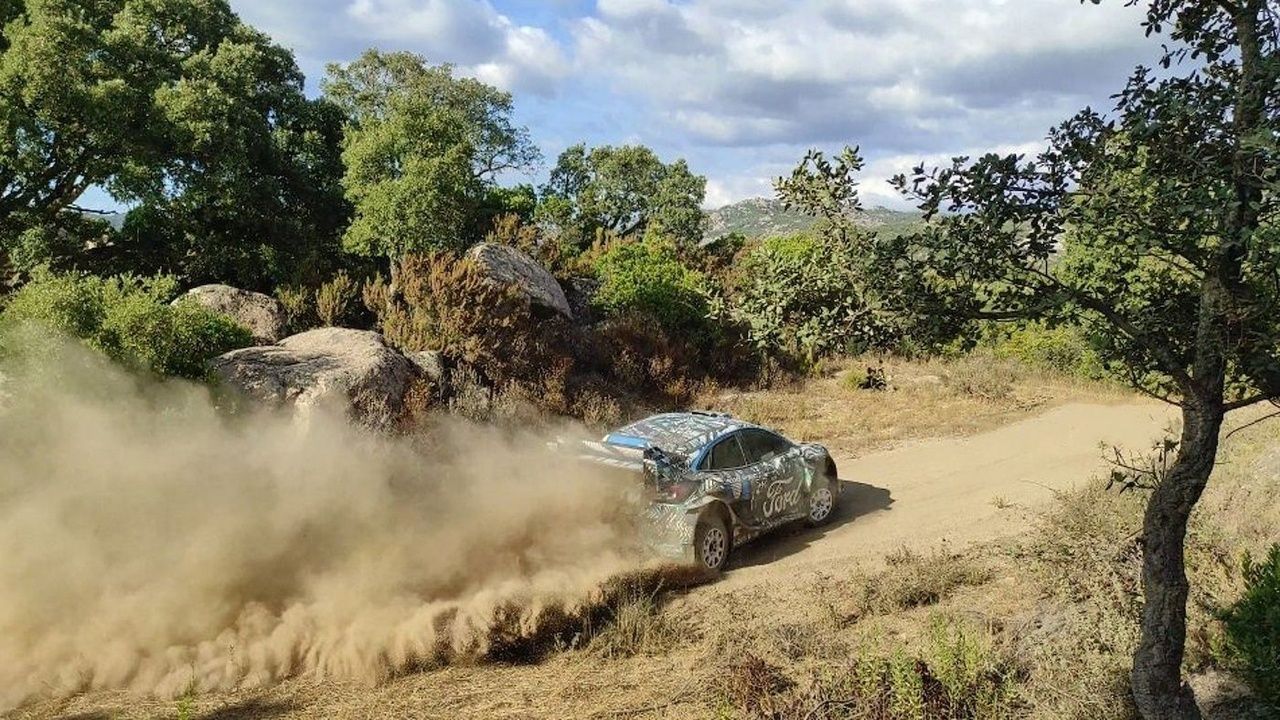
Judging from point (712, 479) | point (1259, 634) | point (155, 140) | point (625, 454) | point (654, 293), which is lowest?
point (1259, 634)

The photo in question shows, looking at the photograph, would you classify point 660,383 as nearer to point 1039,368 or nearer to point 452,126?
point 452,126

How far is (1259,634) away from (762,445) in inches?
228

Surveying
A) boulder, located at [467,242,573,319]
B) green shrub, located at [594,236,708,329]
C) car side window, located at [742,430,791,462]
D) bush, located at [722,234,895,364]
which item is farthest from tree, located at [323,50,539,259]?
bush, located at [722,234,895,364]

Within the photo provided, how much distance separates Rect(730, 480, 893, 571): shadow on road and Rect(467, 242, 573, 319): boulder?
28.7 feet

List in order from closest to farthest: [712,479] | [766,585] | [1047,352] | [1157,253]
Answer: [1157,253] < [766,585] < [712,479] < [1047,352]

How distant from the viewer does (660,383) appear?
18656 mm

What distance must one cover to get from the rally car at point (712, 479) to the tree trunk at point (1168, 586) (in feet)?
16.4

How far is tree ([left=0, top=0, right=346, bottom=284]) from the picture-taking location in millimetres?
14695

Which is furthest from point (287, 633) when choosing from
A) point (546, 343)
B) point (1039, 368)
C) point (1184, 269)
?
point (1039, 368)

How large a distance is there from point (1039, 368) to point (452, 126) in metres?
17.2

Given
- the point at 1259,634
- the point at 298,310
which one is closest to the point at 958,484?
the point at 1259,634

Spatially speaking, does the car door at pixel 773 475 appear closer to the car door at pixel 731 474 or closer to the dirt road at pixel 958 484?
the car door at pixel 731 474

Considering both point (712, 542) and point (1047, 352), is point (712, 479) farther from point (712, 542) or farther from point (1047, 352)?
point (1047, 352)

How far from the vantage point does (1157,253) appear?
415cm
